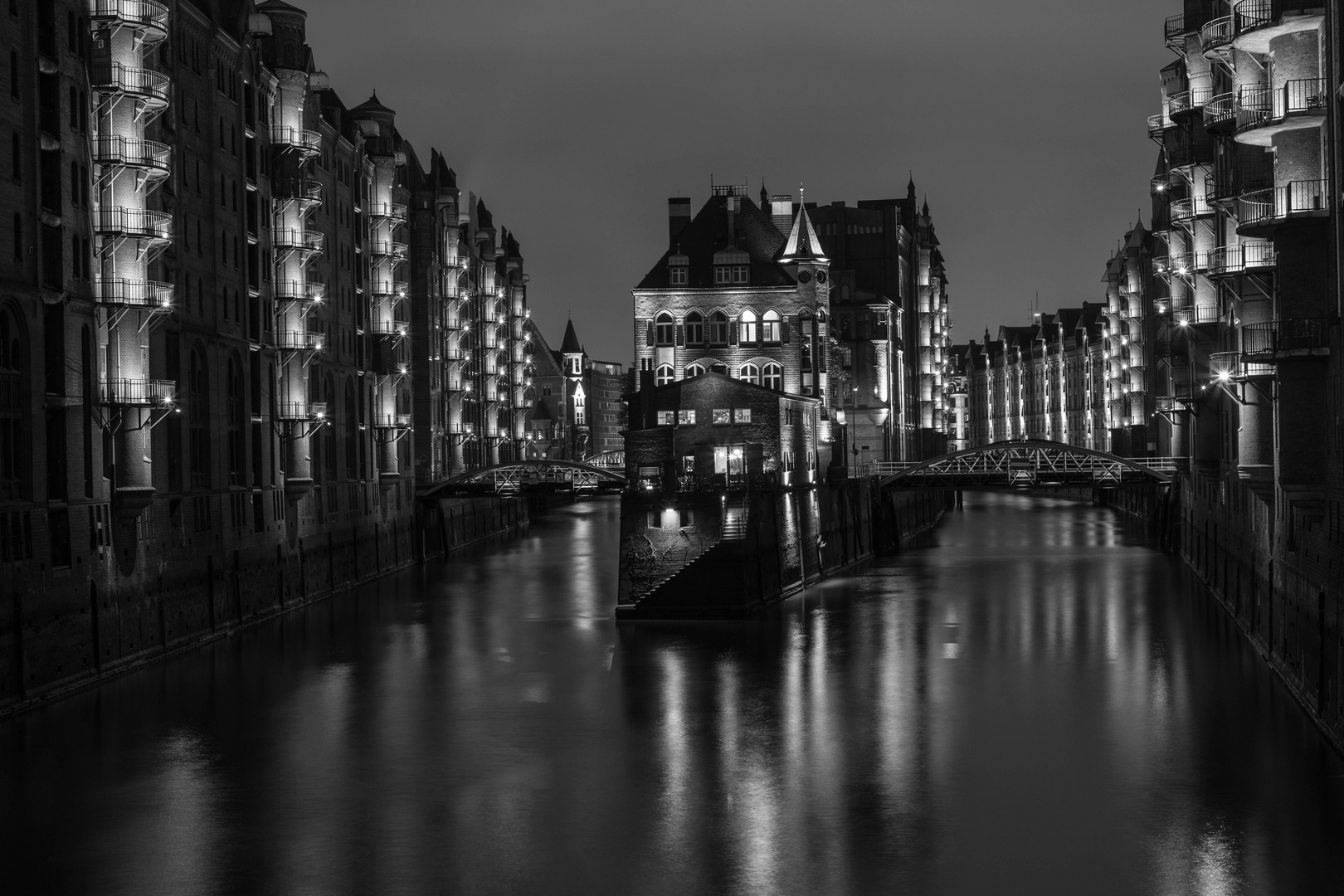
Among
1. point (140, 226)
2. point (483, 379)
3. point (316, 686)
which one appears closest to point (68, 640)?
point (316, 686)

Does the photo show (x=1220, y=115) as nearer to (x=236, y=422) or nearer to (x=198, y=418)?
(x=198, y=418)

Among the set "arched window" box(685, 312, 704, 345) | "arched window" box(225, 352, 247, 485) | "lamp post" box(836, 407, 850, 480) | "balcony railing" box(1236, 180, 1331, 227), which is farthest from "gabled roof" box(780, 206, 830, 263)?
"balcony railing" box(1236, 180, 1331, 227)

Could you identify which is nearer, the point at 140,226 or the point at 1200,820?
the point at 1200,820

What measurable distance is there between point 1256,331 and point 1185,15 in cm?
1993

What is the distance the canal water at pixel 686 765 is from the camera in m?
26.6

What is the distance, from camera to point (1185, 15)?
5588 cm

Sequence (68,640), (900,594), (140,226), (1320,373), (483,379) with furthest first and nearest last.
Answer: (483,379) < (900,594) < (140,226) < (68,640) < (1320,373)

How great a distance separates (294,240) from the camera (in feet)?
193

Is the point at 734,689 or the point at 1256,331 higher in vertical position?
the point at 1256,331

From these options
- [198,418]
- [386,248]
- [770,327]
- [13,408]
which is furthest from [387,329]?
[13,408]

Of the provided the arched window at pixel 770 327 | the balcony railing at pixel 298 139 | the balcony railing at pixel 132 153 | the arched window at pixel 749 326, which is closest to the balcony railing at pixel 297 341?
the balcony railing at pixel 298 139

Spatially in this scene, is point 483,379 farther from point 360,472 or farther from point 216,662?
point 216,662

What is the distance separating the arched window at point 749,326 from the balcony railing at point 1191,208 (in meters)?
26.8

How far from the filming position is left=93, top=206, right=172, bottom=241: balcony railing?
41.3 metres
